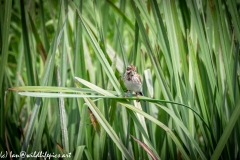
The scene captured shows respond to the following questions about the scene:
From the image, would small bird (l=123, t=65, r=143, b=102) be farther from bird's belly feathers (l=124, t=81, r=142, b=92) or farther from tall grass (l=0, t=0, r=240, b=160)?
tall grass (l=0, t=0, r=240, b=160)

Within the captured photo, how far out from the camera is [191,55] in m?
2.01

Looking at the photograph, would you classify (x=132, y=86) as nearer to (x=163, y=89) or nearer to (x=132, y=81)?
(x=132, y=81)

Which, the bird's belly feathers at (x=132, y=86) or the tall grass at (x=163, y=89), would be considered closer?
the tall grass at (x=163, y=89)

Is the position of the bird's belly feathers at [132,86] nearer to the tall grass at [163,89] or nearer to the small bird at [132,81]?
the small bird at [132,81]

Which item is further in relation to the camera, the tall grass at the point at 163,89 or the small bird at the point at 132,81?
the small bird at the point at 132,81

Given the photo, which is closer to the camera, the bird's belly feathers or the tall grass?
the tall grass

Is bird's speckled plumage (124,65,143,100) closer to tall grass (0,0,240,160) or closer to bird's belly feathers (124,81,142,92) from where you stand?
bird's belly feathers (124,81,142,92)

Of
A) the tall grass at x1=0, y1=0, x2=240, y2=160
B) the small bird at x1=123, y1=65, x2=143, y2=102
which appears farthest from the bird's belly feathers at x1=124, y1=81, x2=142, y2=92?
the tall grass at x1=0, y1=0, x2=240, y2=160

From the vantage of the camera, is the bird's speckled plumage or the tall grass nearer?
the tall grass

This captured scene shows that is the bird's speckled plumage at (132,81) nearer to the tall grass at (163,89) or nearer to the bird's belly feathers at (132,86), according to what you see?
the bird's belly feathers at (132,86)

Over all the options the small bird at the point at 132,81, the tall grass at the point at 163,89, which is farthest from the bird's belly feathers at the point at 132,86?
the tall grass at the point at 163,89

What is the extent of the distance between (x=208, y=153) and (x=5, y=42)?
1.83 metres

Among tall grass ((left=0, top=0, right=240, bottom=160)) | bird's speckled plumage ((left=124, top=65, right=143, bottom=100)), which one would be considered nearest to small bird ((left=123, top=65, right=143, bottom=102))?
bird's speckled plumage ((left=124, top=65, right=143, bottom=100))

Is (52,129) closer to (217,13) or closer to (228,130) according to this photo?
(228,130)
